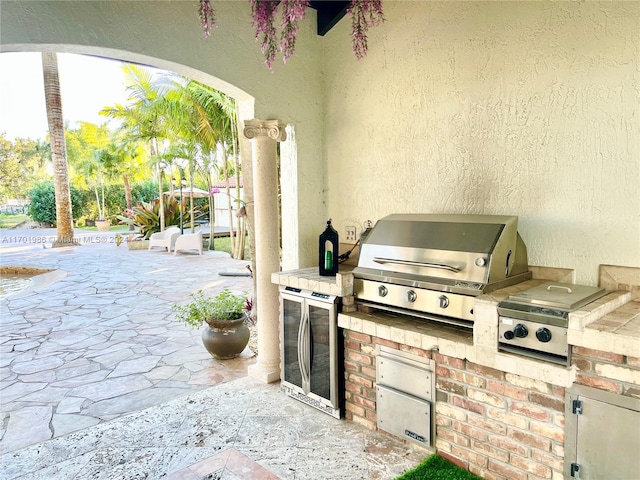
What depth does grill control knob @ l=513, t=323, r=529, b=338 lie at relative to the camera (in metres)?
2.14

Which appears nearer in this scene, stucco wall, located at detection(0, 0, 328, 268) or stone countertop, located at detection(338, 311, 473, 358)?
stone countertop, located at detection(338, 311, 473, 358)

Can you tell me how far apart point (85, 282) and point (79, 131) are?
19551 mm

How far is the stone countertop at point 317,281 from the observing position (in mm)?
3059

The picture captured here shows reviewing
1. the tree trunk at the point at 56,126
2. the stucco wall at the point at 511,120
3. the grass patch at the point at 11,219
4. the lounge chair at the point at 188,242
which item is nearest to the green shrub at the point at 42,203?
the grass patch at the point at 11,219

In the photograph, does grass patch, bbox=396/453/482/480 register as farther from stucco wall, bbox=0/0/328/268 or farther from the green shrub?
the green shrub

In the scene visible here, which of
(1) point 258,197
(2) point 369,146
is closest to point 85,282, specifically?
(1) point 258,197

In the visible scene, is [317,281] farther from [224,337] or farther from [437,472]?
[224,337]

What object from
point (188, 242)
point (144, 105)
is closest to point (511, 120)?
point (188, 242)

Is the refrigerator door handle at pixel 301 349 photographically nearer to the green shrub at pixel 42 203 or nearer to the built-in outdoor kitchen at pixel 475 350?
the built-in outdoor kitchen at pixel 475 350

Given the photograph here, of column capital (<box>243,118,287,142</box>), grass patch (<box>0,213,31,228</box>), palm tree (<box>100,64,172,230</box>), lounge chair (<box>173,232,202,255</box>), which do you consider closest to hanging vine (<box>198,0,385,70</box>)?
column capital (<box>243,118,287,142</box>)

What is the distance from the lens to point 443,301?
8.38 ft

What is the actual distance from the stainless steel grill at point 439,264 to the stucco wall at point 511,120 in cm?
31

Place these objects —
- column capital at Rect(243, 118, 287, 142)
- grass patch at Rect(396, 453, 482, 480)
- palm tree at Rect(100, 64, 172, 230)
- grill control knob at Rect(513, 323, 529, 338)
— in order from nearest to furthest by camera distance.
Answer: grill control knob at Rect(513, 323, 529, 338), grass patch at Rect(396, 453, 482, 480), column capital at Rect(243, 118, 287, 142), palm tree at Rect(100, 64, 172, 230)

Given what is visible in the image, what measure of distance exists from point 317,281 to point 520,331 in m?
1.50
